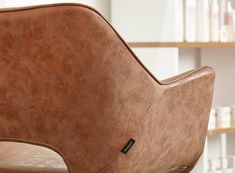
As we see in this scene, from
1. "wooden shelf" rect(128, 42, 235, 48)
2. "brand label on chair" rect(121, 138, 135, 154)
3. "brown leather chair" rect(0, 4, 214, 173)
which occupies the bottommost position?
"wooden shelf" rect(128, 42, 235, 48)

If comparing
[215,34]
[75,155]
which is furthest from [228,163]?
[75,155]

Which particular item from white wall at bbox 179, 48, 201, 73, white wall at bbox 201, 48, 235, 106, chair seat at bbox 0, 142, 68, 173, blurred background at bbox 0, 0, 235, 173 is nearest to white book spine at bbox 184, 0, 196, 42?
blurred background at bbox 0, 0, 235, 173

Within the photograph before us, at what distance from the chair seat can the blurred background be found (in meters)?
0.93

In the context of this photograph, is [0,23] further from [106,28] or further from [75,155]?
[75,155]

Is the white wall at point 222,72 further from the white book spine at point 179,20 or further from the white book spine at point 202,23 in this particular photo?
the white book spine at point 179,20

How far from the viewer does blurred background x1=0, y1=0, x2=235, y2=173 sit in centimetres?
229

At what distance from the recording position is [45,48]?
1070mm

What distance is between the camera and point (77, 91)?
109 centimetres

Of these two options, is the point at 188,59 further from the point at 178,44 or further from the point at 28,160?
the point at 28,160

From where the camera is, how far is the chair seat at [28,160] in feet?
4.21

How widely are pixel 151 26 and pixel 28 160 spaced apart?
117cm

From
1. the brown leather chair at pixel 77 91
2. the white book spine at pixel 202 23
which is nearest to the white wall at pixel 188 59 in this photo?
the white book spine at pixel 202 23

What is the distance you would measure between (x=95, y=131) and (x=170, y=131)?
0.23 meters

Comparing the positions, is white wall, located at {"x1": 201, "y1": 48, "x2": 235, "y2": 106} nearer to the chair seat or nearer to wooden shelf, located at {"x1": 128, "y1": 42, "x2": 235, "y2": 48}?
wooden shelf, located at {"x1": 128, "y1": 42, "x2": 235, "y2": 48}
